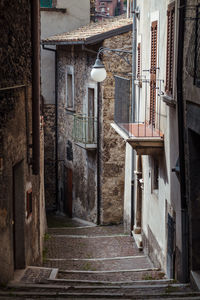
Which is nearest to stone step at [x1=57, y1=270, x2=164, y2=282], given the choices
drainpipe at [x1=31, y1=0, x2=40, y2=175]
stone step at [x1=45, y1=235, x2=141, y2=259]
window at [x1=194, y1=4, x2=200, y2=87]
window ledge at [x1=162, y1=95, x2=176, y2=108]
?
drainpipe at [x1=31, y1=0, x2=40, y2=175]

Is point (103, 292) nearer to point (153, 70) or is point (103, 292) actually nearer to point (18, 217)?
point (18, 217)

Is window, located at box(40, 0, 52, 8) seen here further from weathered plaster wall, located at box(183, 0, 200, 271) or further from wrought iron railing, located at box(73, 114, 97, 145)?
weathered plaster wall, located at box(183, 0, 200, 271)

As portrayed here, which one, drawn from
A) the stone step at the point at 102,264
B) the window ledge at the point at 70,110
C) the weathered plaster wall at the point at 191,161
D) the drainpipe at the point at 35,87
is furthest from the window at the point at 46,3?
the weathered plaster wall at the point at 191,161

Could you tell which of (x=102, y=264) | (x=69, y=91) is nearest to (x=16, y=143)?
(x=102, y=264)

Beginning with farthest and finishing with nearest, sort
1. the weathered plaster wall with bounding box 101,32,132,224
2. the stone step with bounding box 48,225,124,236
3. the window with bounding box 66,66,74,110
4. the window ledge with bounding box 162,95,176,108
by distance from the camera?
the window with bounding box 66,66,74,110 → the weathered plaster wall with bounding box 101,32,132,224 → the stone step with bounding box 48,225,124,236 → the window ledge with bounding box 162,95,176,108

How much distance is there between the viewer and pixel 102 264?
38.5ft

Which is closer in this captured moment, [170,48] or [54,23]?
[170,48]

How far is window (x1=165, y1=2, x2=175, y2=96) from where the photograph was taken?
9.40 metres

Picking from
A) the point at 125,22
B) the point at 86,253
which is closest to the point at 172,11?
the point at 86,253

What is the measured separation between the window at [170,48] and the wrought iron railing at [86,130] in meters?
7.13

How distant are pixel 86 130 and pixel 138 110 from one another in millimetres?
3816

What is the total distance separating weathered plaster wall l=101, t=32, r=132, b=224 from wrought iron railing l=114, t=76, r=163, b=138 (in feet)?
5.66

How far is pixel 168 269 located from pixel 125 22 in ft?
29.7

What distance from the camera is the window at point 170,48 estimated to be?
30.8ft
